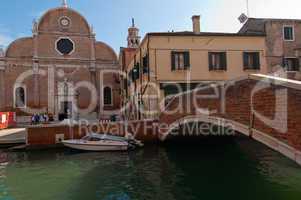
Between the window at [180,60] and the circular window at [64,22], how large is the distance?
45.9 feet

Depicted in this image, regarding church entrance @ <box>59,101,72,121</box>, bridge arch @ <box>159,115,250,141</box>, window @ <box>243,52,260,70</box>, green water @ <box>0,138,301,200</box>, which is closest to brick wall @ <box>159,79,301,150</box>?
bridge arch @ <box>159,115,250,141</box>

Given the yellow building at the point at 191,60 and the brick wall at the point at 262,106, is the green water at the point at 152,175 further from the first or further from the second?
the yellow building at the point at 191,60

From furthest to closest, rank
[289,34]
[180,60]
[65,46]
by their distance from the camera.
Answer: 1. [65,46]
2. [289,34]
3. [180,60]

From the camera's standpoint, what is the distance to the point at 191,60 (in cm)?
1831

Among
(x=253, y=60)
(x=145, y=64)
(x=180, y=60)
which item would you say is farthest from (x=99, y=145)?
(x=253, y=60)

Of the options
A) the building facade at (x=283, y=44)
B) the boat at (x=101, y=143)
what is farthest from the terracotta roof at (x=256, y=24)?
the boat at (x=101, y=143)

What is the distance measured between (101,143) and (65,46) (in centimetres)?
1545

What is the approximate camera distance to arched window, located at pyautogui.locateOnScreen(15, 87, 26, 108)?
86.5 feet

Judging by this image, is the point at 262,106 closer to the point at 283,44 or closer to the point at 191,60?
the point at 191,60

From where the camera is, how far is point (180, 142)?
57.9ft

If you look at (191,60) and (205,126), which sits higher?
(191,60)

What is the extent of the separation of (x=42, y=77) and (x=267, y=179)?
893 inches

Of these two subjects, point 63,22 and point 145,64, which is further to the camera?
point 63,22

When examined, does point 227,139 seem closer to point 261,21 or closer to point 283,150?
point 261,21
